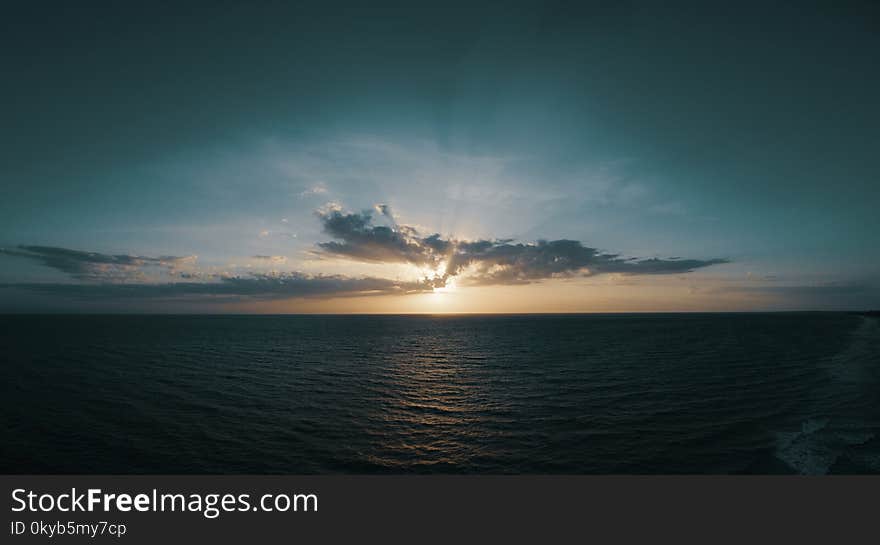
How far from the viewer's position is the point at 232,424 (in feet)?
85.9

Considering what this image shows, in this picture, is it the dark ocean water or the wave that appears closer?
the wave

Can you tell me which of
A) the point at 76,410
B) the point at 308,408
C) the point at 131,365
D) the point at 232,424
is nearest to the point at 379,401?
the point at 308,408

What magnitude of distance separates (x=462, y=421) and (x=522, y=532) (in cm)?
1478

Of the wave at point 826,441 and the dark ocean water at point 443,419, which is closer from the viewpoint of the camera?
the wave at point 826,441

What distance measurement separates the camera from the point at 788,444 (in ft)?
70.7

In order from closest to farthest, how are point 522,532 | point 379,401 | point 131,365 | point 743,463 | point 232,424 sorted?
point 522,532 → point 743,463 → point 232,424 → point 379,401 → point 131,365

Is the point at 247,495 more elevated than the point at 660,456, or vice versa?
the point at 247,495

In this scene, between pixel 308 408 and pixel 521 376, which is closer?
pixel 308 408

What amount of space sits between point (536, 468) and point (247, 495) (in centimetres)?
1412

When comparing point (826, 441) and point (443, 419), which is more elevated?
point (826, 441)

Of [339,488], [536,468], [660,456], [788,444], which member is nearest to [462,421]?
[536,468]

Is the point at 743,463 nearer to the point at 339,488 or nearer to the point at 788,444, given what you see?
the point at 788,444

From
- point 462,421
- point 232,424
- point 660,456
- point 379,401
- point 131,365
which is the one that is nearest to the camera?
point 660,456

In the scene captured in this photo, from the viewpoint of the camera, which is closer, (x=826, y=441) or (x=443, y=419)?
(x=826, y=441)
